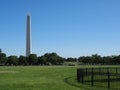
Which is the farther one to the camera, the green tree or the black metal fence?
the green tree

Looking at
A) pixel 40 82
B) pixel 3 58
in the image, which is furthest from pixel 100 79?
pixel 3 58

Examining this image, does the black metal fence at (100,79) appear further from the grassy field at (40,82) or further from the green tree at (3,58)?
the green tree at (3,58)

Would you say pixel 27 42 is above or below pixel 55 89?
above

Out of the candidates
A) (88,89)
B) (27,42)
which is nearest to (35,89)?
(88,89)

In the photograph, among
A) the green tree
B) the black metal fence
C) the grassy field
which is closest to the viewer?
the grassy field

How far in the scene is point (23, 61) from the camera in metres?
175

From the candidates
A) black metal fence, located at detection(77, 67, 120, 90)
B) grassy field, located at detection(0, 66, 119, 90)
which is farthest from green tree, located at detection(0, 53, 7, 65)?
black metal fence, located at detection(77, 67, 120, 90)

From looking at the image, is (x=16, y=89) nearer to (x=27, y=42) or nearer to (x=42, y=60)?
(x=27, y=42)

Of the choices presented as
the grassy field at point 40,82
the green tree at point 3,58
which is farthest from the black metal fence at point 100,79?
the green tree at point 3,58

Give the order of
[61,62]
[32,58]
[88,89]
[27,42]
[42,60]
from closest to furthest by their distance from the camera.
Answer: [88,89] < [27,42] < [32,58] < [42,60] < [61,62]

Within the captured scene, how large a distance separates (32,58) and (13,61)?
44.1ft

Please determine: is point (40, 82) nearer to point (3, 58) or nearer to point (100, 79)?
point (100, 79)

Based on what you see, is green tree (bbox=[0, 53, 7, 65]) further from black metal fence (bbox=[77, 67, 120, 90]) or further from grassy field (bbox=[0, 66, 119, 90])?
black metal fence (bbox=[77, 67, 120, 90])

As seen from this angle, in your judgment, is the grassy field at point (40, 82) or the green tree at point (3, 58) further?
the green tree at point (3, 58)
